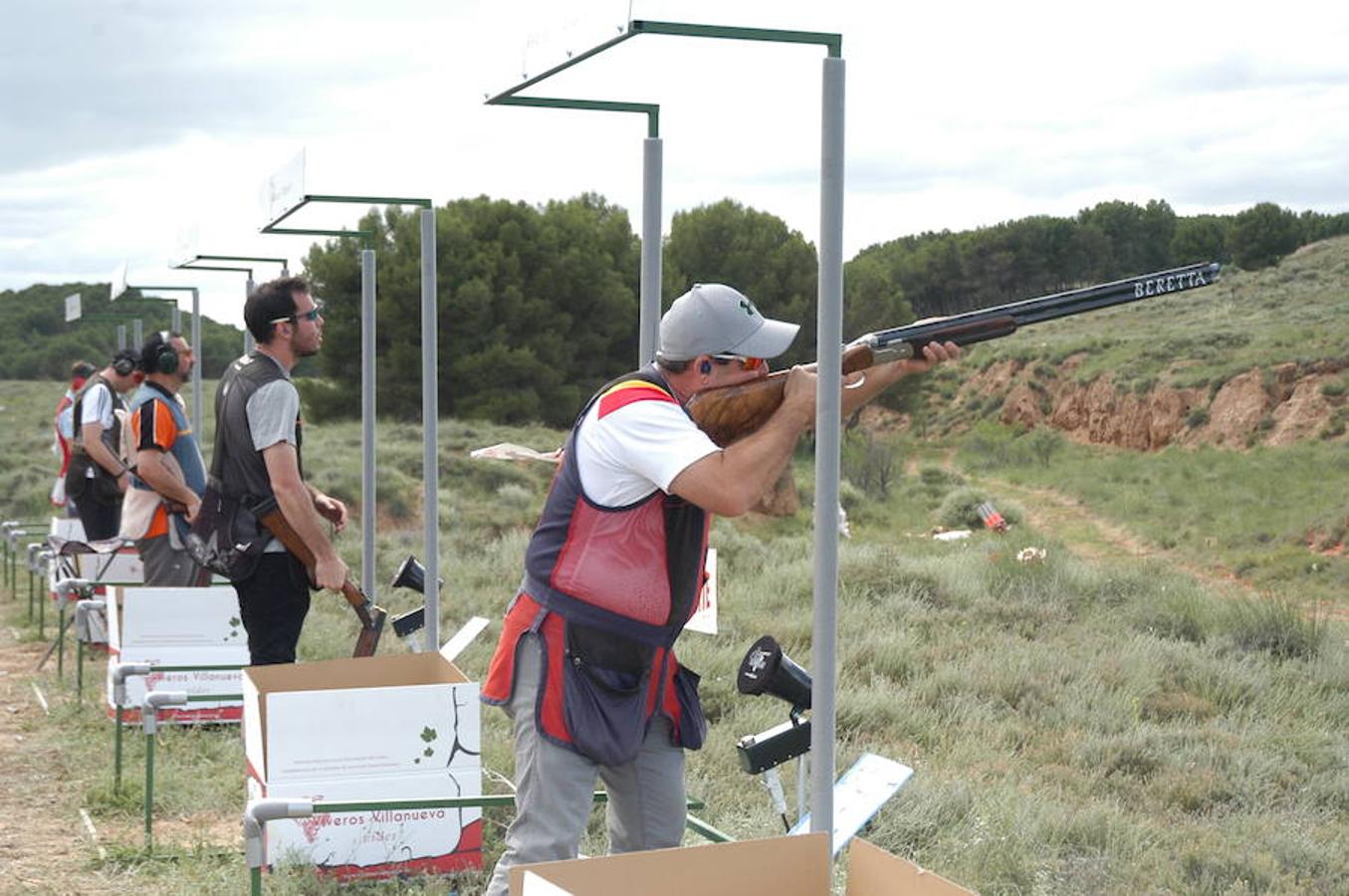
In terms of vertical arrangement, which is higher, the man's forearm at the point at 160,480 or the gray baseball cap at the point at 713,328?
the gray baseball cap at the point at 713,328

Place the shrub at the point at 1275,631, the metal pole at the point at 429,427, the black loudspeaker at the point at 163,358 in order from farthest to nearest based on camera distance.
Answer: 1. the shrub at the point at 1275,631
2. the black loudspeaker at the point at 163,358
3. the metal pole at the point at 429,427

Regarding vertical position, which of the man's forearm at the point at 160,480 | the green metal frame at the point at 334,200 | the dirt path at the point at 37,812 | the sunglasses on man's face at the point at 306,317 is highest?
the green metal frame at the point at 334,200

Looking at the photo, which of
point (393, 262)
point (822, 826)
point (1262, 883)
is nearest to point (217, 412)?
point (822, 826)

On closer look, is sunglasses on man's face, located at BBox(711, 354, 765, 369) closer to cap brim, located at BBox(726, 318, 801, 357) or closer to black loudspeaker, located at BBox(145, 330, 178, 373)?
cap brim, located at BBox(726, 318, 801, 357)

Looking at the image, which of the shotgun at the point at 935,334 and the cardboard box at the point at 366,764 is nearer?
the shotgun at the point at 935,334

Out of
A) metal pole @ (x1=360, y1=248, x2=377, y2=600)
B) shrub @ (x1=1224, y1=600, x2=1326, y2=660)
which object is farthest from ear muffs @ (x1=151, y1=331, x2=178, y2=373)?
shrub @ (x1=1224, y1=600, x2=1326, y2=660)

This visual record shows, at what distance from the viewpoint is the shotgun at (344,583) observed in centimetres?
544

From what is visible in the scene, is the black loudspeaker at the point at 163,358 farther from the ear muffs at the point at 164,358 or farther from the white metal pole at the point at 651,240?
the white metal pole at the point at 651,240

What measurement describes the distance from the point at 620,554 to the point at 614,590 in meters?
0.08

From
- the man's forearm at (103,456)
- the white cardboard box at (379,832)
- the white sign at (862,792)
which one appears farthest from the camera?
the man's forearm at (103,456)

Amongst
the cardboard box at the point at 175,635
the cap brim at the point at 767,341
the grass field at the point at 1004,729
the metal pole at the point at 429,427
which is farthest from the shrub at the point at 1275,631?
the cap brim at the point at 767,341

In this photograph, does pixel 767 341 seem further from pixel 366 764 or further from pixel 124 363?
pixel 124 363

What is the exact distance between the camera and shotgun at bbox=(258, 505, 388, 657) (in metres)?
5.44

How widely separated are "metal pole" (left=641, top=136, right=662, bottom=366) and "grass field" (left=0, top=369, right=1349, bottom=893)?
1.81 m
